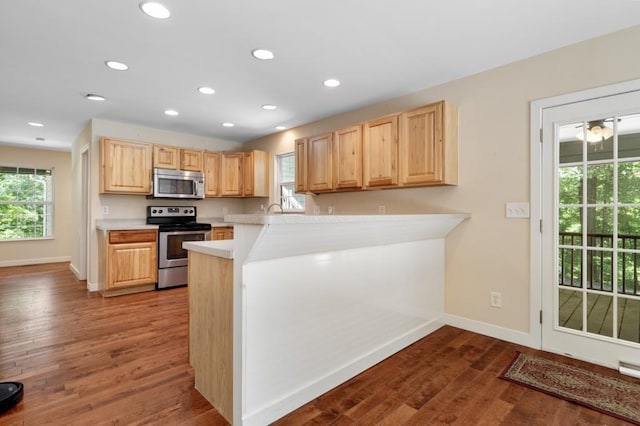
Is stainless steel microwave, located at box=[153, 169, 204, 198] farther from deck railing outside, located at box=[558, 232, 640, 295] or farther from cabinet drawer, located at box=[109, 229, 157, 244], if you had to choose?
deck railing outside, located at box=[558, 232, 640, 295]

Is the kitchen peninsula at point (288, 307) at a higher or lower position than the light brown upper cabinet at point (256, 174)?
lower

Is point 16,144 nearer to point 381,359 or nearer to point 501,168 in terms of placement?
point 381,359

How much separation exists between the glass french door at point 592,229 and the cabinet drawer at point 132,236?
4.52m

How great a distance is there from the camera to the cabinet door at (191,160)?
504 cm

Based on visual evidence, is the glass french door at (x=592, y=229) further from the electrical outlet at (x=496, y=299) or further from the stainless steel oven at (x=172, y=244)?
the stainless steel oven at (x=172, y=244)

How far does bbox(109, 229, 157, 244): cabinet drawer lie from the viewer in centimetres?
417

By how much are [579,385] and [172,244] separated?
4601mm

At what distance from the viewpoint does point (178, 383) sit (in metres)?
2.07

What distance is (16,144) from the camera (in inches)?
243

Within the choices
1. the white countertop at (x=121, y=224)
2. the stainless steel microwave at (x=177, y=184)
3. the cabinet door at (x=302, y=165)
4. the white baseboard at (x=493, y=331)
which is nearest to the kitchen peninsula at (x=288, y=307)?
the white baseboard at (x=493, y=331)

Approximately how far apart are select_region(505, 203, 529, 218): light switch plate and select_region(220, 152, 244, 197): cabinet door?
13.4ft

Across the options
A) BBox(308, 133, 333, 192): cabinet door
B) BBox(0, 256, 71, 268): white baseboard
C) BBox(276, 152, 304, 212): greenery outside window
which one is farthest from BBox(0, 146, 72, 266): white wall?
BBox(308, 133, 333, 192): cabinet door

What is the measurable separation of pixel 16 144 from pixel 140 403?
6855 millimetres

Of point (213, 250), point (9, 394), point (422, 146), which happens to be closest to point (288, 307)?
point (213, 250)
